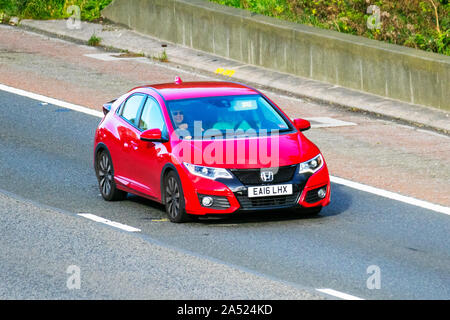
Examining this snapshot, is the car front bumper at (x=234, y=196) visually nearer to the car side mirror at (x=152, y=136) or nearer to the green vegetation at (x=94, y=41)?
the car side mirror at (x=152, y=136)

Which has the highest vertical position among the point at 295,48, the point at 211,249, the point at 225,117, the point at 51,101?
the point at 225,117

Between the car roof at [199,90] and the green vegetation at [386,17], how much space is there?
8.14 metres

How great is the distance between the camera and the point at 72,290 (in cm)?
1037

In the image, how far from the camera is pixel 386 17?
23609mm

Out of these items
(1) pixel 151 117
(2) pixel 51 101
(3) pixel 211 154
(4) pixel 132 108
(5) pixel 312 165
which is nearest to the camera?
(3) pixel 211 154

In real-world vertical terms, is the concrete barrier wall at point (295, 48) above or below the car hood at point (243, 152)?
below

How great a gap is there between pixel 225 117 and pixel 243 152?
0.90 meters

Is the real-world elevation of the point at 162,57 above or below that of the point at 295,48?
below

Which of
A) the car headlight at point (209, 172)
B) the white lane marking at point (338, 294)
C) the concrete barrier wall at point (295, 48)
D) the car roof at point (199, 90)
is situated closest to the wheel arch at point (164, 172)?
the car headlight at point (209, 172)

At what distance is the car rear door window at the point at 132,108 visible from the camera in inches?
582

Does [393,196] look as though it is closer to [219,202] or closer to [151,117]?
[219,202]

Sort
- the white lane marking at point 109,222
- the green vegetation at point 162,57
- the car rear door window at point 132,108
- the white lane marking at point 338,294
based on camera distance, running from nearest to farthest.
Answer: the white lane marking at point 338,294 < the white lane marking at point 109,222 < the car rear door window at point 132,108 < the green vegetation at point 162,57

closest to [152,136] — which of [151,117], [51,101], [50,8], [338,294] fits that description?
[151,117]
